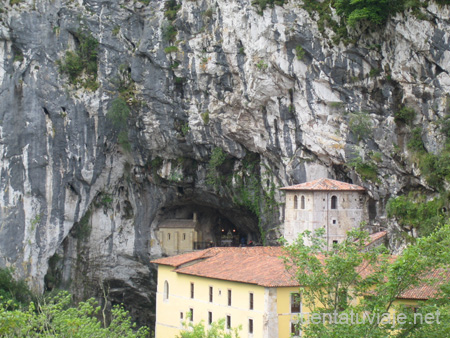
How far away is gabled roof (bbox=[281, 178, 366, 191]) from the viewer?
146ft

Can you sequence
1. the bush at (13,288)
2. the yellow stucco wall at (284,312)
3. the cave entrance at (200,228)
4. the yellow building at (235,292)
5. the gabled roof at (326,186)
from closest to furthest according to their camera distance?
the yellow building at (235,292), the yellow stucco wall at (284,312), the gabled roof at (326,186), the bush at (13,288), the cave entrance at (200,228)

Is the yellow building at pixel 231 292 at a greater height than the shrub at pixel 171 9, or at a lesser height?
lesser

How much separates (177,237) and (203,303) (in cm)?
1729

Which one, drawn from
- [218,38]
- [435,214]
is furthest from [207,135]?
[435,214]

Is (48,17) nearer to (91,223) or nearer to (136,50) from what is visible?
(136,50)

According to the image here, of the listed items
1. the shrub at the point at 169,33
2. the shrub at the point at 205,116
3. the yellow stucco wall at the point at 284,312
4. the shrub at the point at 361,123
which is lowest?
the yellow stucco wall at the point at 284,312

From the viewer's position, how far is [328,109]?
45875 millimetres

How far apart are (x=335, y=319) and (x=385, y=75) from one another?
62.6 feet

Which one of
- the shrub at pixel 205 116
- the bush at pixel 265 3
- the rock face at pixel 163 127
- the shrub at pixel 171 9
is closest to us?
the rock face at pixel 163 127

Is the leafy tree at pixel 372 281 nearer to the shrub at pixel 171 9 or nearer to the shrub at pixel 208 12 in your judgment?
the shrub at pixel 208 12

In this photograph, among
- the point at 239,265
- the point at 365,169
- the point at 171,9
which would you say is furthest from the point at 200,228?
the point at 365,169

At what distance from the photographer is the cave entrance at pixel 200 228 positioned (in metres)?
58.8

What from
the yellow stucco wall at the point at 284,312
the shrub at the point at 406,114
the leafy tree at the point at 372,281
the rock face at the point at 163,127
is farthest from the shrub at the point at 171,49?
the leafy tree at the point at 372,281

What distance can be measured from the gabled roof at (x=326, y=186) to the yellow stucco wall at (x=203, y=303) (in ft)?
25.2
